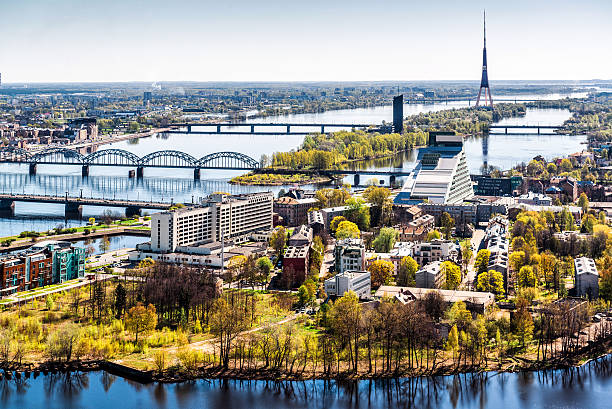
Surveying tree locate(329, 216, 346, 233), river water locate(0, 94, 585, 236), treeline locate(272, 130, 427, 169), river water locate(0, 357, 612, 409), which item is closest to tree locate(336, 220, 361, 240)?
tree locate(329, 216, 346, 233)

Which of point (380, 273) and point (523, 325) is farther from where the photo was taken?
point (380, 273)

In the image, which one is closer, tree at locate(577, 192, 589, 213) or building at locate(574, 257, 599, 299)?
building at locate(574, 257, 599, 299)

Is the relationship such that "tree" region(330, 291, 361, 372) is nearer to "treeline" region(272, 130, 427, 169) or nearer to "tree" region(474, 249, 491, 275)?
"tree" region(474, 249, 491, 275)

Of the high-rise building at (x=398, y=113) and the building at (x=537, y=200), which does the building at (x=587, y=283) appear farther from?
the high-rise building at (x=398, y=113)

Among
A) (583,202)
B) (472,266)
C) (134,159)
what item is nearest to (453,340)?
(472,266)

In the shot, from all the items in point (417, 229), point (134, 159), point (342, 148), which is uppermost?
point (342, 148)

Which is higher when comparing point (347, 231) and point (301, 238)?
point (301, 238)

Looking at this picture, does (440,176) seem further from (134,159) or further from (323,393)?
(134,159)
